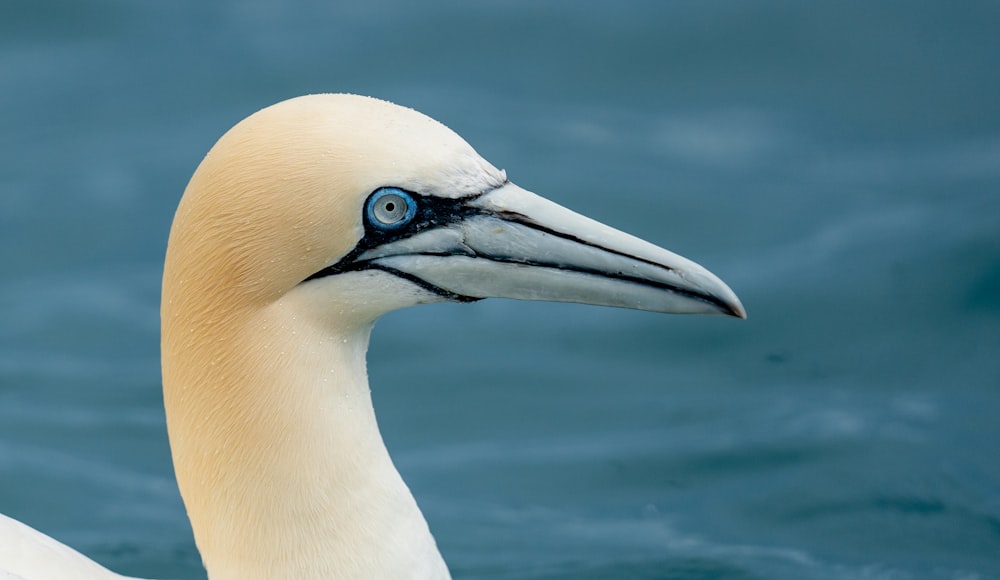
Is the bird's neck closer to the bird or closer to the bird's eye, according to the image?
the bird

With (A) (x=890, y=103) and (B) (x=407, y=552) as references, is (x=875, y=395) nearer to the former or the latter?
(A) (x=890, y=103)

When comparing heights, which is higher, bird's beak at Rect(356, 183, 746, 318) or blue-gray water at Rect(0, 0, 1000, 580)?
blue-gray water at Rect(0, 0, 1000, 580)

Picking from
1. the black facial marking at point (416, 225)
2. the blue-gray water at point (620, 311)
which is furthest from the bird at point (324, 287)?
the blue-gray water at point (620, 311)

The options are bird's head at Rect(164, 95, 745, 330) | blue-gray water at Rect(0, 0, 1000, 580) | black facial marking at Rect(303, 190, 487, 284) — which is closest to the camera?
bird's head at Rect(164, 95, 745, 330)

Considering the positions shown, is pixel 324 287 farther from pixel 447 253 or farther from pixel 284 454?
pixel 284 454

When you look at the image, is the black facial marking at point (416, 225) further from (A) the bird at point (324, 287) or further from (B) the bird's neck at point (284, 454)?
(B) the bird's neck at point (284, 454)

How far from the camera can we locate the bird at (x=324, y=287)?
4.00 m

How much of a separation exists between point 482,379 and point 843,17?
328 centimetres

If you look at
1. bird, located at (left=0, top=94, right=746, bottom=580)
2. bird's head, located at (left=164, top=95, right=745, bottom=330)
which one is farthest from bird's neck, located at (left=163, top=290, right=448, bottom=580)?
bird's head, located at (left=164, top=95, right=745, bottom=330)

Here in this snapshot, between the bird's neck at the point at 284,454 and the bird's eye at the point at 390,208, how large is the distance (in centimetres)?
31

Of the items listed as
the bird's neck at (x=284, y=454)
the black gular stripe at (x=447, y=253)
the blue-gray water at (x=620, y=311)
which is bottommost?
the bird's neck at (x=284, y=454)

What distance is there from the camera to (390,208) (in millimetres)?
4070

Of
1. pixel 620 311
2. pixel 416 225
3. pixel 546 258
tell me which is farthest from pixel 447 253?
pixel 620 311

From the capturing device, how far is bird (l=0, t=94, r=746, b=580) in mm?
4000
